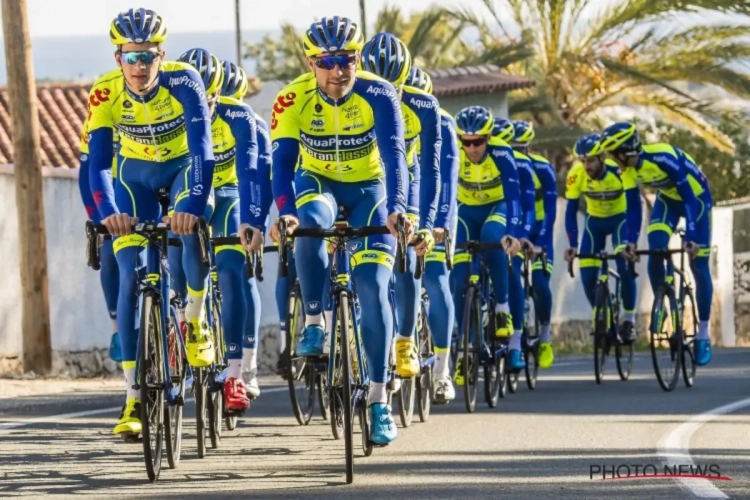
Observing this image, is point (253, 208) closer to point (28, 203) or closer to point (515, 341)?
point (515, 341)

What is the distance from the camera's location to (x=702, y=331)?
17750mm

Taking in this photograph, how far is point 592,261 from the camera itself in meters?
18.6

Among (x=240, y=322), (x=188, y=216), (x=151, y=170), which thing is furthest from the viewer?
(x=240, y=322)

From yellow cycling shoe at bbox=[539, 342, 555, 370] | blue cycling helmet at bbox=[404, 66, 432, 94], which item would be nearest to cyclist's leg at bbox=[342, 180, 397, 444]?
blue cycling helmet at bbox=[404, 66, 432, 94]

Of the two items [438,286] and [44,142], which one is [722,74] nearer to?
[44,142]

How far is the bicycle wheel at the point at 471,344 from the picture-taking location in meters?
14.2

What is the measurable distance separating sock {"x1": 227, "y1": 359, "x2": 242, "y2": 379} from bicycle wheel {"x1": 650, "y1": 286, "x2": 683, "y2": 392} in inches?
244

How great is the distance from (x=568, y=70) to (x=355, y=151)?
2332cm

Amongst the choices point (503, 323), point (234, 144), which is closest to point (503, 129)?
point (503, 323)

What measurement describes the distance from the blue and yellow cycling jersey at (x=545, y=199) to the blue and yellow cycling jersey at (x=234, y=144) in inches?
251

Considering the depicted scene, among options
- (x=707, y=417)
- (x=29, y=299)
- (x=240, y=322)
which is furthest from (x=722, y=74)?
(x=240, y=322)

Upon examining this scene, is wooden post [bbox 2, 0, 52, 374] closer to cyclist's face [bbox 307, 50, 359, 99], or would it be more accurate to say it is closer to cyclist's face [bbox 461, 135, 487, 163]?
cyclist's face [bbox 461, 135, 487, 163]

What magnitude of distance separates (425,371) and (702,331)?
522cm

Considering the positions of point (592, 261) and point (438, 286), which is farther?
point (592, 261)
